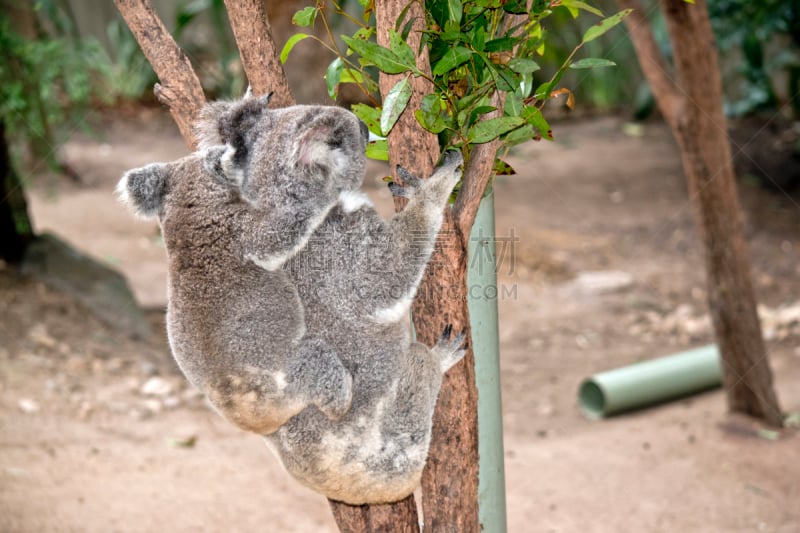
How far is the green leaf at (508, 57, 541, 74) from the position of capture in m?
1.58

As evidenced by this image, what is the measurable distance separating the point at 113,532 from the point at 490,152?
2.15 meters

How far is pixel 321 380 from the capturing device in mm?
1790

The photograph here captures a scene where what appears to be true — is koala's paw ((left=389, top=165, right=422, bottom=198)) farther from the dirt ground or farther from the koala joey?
the dirt ground

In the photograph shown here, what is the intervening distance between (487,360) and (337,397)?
0.45m

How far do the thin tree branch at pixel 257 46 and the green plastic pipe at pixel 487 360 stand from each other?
604mm

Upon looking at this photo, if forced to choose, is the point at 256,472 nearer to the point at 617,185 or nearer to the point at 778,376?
the point at 778,376

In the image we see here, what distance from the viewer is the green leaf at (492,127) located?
162 cm

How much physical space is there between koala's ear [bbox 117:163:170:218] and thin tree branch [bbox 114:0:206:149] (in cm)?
16

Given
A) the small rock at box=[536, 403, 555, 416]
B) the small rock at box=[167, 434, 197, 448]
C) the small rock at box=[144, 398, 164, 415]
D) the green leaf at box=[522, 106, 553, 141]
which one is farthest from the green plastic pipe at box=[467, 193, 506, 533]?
the small rock at box=[144, 398, 164, 415]

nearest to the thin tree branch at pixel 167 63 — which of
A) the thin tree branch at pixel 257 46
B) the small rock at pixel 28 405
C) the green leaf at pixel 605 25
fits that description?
the thin tree branch at pixel 257 46

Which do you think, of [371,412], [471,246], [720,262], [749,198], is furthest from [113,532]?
[749,198]

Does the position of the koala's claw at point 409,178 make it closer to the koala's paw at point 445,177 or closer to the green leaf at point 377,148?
the koala's paw at point 445,177

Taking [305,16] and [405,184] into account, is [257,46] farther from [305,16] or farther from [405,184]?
[405,184]

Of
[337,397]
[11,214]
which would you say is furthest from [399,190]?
[11,214]
